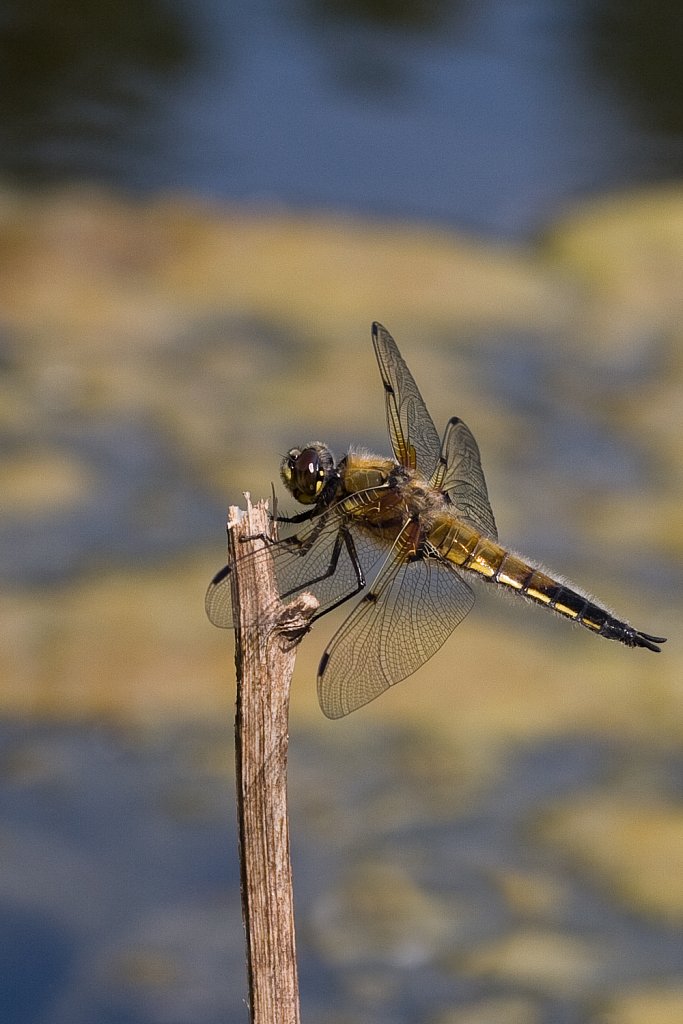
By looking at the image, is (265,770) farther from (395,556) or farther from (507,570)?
(507,570)

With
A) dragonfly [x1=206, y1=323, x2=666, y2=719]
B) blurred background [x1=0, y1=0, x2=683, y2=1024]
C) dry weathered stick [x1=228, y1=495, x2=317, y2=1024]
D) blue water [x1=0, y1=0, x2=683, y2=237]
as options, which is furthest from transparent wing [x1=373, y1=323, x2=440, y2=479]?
blue water [x1=0, y1=0, x2=683, y2=237]

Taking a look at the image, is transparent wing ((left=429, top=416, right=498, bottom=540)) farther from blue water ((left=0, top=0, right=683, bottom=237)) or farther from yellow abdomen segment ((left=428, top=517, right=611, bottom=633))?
blue water ((left=0, top=0, right=683, bottom=237))

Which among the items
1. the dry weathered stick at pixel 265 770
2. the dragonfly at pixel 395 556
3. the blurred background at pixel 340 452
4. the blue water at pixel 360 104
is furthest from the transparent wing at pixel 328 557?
the blue water at pixel 360 104

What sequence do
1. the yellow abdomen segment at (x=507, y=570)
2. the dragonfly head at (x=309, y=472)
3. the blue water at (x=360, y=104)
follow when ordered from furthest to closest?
the blue water at (x=360, y=104)
the yellow abdomen segment at (x=507, y=570)
the dragonfly head at (x=309, y=472)

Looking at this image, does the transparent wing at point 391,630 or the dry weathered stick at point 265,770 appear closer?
the dry weathered stick at point 265,770

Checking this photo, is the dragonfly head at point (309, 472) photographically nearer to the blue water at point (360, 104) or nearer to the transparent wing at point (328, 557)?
the transparent wing at point (328, 557)

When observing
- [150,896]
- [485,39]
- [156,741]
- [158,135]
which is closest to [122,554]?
[156,741]
